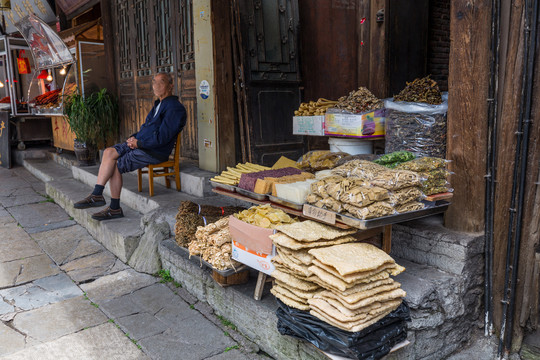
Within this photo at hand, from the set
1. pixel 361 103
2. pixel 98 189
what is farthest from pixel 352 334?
pixel 98 189

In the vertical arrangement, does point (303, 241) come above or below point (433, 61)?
below

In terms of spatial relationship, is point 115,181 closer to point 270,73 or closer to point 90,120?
point 270,73

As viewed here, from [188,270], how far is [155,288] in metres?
0.49

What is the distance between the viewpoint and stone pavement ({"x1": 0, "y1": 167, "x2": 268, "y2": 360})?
3287mm

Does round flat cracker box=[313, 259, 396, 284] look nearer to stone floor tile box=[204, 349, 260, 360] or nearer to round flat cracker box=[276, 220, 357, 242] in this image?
round flat cracker box=[276, 220, 357, 242]

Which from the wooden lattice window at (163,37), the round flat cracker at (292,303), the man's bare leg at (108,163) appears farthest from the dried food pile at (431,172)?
the wooden lattice window at (163,37)

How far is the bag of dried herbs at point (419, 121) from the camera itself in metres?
3.51

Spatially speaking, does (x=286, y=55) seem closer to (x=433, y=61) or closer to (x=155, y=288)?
(x=433, y=61)

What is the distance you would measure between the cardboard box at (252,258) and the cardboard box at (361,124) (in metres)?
1.54

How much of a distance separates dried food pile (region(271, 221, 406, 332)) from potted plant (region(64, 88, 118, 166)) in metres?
6.20

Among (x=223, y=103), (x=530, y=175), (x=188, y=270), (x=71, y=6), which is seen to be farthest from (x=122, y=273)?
(x=71, y=6)

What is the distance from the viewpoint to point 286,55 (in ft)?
19.1

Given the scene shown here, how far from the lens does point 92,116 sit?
7.90m

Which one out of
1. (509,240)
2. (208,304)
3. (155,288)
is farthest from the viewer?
(155,288)
